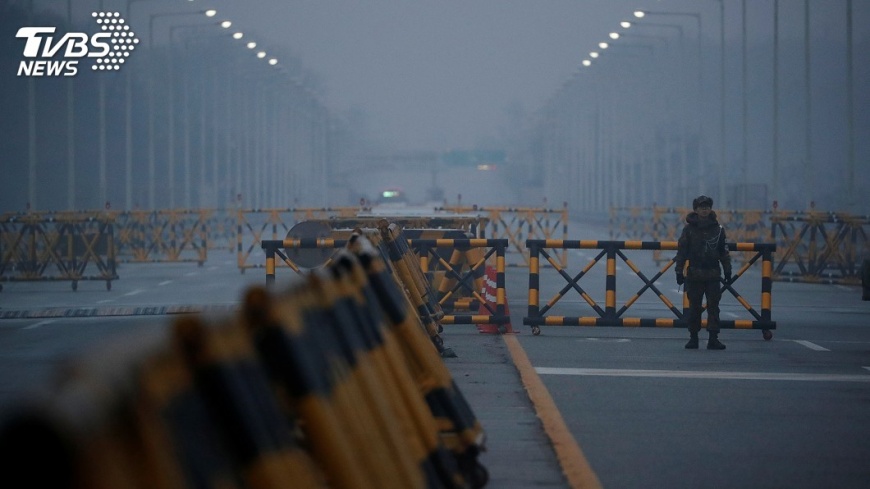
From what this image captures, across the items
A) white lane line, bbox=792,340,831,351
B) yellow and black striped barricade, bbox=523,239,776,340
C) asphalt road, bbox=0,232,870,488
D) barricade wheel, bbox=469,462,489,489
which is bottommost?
white lane line, bbox=792,340,831,351

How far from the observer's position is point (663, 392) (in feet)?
37.5

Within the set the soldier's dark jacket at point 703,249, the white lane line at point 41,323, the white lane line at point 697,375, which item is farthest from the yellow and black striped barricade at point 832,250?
the white lane line at point 697,375

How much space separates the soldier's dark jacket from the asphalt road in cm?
82

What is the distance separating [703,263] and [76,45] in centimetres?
5402

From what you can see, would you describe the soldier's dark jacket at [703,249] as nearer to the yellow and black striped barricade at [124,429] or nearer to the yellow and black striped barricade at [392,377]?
the yellow and black striped barricade at [392,377]

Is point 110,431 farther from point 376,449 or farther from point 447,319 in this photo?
point 447,319

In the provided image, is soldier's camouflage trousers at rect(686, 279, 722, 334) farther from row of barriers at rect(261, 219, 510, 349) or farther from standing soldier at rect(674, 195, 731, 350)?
row of barriers at rect(261, 219, 510, 349)

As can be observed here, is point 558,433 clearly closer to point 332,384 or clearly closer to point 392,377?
point 392,377

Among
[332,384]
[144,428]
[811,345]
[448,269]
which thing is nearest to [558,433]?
[332,384]

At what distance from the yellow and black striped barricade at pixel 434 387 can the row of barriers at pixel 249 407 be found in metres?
0.18

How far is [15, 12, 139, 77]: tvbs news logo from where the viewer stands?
5309 cm

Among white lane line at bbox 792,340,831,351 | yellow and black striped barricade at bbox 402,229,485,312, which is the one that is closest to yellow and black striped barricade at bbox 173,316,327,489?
white lane line at bbox 792,340,831,351

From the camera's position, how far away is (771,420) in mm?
10000

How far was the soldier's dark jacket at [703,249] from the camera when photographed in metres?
14.9
